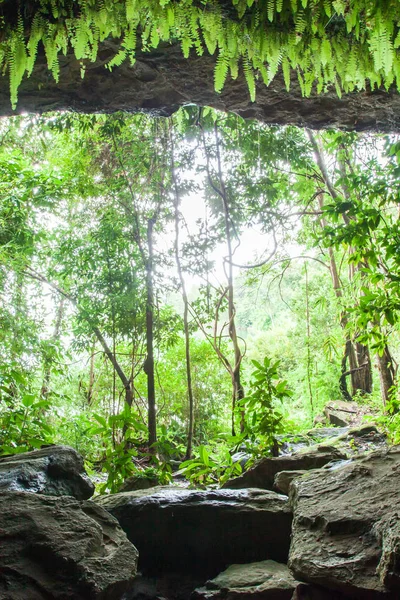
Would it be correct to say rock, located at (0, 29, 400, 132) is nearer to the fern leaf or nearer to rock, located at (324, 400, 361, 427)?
the fern leaf

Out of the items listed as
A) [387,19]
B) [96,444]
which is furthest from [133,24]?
[96,444]

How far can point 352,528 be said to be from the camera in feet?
7.34

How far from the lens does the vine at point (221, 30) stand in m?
2.66

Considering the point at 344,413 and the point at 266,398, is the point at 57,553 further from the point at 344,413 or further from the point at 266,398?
the point at 344,413

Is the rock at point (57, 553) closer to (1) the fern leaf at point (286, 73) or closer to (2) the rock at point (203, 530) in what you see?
(2) the rock at point (203, 530)

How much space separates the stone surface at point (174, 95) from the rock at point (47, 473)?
2.77 metres

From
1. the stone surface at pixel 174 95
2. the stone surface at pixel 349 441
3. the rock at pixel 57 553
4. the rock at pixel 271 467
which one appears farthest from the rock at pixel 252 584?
the stone surface at pixel 174 95

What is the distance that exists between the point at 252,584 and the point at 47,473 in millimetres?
1362

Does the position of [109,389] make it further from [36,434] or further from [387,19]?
[387,19]

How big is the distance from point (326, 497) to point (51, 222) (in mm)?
6302

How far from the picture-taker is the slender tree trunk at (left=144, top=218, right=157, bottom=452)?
18.6 feet

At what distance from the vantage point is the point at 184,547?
10.2ft

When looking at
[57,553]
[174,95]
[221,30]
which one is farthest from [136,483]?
[221,30]

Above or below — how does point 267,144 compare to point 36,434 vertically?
above
